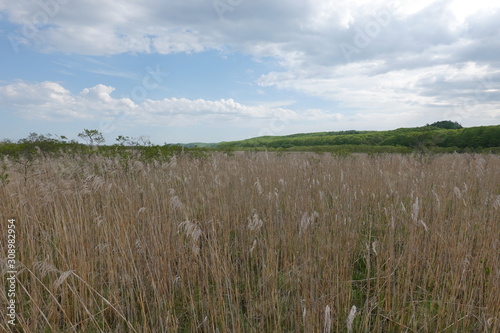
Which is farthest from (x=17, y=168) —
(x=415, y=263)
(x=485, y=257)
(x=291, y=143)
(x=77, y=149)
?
(x=291, y=143)

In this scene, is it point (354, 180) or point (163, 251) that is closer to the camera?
point (163, 251)

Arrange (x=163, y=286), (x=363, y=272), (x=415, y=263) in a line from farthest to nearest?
(x=363, y=272) → (x=415, y=263) → (x=163, y=286)

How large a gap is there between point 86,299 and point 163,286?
27.0 inches

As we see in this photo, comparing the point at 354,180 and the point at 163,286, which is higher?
the point at 354,180

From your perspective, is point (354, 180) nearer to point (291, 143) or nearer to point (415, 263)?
point (415, 263)

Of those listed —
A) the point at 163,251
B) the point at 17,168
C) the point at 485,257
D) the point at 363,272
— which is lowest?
the point at 363,272

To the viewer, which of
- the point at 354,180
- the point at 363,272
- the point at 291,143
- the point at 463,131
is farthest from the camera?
the point at 291,143

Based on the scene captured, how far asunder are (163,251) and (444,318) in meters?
2.52

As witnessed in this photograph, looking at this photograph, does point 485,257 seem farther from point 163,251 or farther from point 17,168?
point 17,168

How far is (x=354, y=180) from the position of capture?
6488 millimetres

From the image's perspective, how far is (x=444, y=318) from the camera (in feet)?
8.01

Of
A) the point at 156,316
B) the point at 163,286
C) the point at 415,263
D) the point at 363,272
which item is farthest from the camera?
the point at 363,272

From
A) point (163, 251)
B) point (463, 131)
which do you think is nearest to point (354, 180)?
point (163, 251)

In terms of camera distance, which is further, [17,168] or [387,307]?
[17,168]
